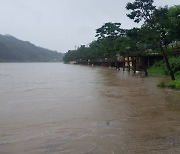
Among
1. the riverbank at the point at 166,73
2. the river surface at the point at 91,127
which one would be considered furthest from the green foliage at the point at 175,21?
the river surface at the point at 91,127

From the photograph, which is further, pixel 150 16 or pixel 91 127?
pixel 150 16

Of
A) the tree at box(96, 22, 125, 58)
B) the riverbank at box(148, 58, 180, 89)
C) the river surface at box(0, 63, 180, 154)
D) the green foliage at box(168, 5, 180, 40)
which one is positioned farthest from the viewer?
the tree at box(96, 22, 125, 58)

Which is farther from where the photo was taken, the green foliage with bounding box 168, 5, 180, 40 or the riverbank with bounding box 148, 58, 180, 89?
the green foliage with bounding box 168, 5, 180, 40

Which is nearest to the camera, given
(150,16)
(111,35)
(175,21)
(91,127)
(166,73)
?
(91,127)

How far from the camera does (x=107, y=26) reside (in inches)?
2864

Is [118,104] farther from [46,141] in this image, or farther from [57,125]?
[46,141]

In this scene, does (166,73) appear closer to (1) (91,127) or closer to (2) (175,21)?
(2) (175,21)

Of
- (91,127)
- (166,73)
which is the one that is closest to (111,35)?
(166,73)

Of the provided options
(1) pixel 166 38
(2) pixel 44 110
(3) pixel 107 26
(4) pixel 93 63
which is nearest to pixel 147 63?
(1) pixel 166 38

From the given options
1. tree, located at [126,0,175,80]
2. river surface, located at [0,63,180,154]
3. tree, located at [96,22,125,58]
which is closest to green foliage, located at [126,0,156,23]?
tree, located at [126,0,175,80]

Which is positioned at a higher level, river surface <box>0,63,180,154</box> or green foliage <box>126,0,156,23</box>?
green foliage <box>126,0,156,23</box>

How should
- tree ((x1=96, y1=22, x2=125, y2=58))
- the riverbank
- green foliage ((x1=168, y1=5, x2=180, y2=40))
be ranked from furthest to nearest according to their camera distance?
tree ((x1=96, y1=22, x2=125, y2=58)) < green foliage ((x1=168, y1=5, x2=180, y2=40)) < the riverbank

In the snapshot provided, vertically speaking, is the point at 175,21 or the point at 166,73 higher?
the point at 175,21

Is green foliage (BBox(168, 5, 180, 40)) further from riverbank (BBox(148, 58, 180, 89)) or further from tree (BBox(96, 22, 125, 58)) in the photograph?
tree (BBox(96, 22, 125, 58))
